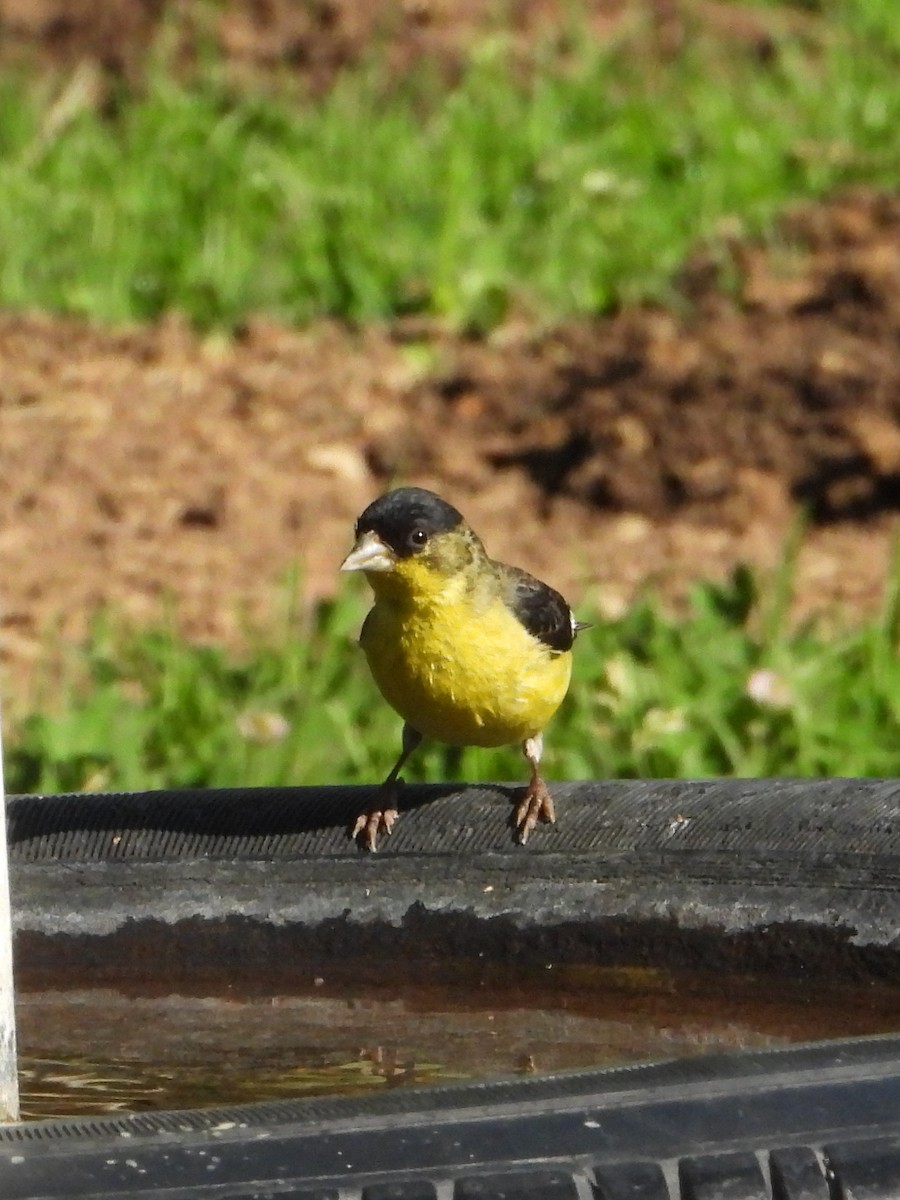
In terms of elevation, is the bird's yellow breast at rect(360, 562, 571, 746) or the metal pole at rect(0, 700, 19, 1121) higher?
the metal pole at rect(0, 700, 19, 1121)

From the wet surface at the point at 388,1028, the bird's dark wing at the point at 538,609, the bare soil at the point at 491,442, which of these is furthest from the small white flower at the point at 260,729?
the wet surface at the point at 388,1028

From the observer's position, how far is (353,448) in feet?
24.8

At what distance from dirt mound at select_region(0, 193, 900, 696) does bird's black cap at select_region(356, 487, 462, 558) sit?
198cm

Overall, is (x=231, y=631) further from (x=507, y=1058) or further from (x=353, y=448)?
(x=507, y=1058)

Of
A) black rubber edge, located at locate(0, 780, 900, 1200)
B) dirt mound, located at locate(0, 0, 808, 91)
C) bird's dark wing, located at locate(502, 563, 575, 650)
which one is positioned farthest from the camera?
dirt mound, located at locate(0, 0, 808, 91)

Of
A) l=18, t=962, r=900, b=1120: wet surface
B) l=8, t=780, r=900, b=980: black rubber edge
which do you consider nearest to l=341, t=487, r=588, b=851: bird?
l=8, t=780, r=900, b=980: black rubber edge

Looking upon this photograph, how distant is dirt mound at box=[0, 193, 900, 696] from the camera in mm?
6746

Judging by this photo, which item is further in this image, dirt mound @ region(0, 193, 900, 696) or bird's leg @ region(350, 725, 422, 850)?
dirt mound @ region(0, 193, 900, 696)

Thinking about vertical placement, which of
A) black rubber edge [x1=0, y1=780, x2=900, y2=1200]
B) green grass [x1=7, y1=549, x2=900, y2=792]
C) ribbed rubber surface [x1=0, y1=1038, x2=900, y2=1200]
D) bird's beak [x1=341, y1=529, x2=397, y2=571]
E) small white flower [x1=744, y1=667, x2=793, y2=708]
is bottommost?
green grass [x1=7, y1=549, x2=900, y2=792]

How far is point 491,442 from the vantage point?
7.60 m

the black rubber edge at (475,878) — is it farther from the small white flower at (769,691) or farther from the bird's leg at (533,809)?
the small white flower at (769,691)

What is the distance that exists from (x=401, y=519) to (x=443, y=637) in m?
0.25

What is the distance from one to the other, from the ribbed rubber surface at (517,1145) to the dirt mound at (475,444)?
4.01m

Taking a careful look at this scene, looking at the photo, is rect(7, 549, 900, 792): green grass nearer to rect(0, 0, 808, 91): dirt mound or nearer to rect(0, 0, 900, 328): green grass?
rect(0, 0, 900, 328): green grass
